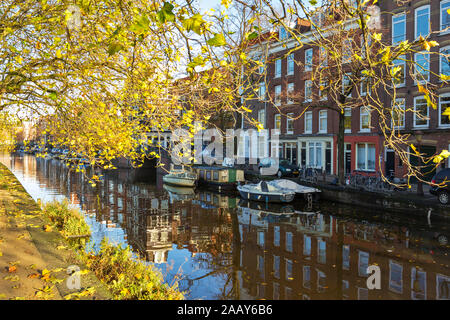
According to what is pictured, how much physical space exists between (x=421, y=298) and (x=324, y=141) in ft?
76.0

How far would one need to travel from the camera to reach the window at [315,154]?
31.4 metres

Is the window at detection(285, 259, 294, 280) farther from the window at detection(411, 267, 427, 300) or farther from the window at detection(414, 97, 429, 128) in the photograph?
the window at detection(414, 97, 429, 128)

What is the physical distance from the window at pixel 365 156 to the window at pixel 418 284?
57.2 ft

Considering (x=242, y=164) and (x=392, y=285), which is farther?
(x=242, y=164)

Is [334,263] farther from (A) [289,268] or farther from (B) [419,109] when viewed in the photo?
(B) [419,109]

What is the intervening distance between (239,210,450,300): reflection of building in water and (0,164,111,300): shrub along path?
15.7ft

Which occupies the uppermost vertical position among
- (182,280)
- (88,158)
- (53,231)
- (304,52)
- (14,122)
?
(304,52)

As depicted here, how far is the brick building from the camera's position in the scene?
71.7 feet

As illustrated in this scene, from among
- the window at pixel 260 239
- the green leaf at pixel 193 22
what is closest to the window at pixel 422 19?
the window at pixel 260 239

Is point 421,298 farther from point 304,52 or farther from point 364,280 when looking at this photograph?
point 304,52

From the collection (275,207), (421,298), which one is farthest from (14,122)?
(275,207)

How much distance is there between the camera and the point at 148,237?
14.5m

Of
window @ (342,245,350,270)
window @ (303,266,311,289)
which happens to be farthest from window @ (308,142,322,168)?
window @ (303,266,311,289)

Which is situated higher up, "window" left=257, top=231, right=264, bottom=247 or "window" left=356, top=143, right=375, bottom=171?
"window" left=356, top=143, right=375, bottom=171
